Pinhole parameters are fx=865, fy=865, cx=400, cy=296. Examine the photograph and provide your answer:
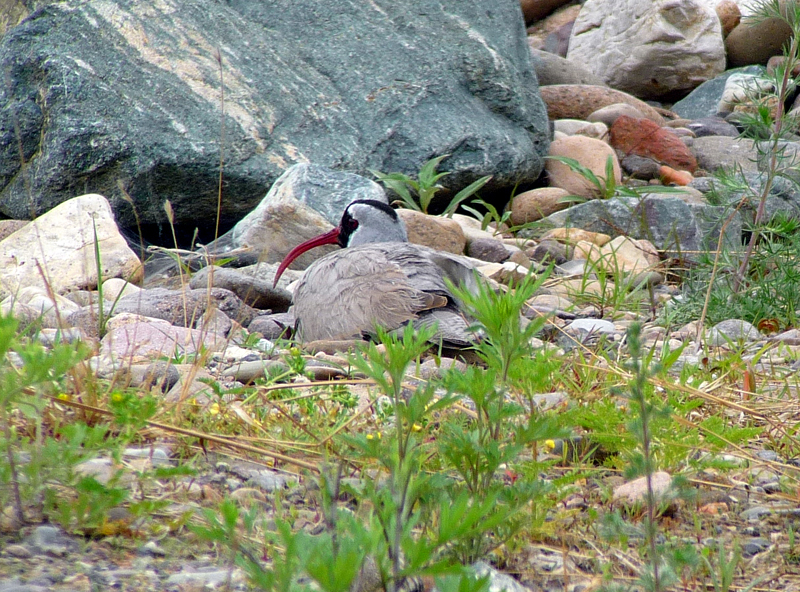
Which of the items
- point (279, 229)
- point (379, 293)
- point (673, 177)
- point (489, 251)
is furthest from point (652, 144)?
point (379, 293)

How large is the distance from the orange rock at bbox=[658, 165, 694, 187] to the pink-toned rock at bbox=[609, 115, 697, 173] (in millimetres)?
453

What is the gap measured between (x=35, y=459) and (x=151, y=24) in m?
6.50

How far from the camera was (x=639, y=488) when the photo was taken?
2.07m

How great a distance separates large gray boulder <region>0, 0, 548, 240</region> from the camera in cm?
689

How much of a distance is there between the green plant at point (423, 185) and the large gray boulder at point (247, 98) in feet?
0.75

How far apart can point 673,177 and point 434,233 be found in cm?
341

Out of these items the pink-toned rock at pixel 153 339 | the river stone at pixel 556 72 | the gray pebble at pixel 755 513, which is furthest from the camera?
the river stone at pixel 556 72

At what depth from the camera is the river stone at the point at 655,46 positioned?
1373 centimetres

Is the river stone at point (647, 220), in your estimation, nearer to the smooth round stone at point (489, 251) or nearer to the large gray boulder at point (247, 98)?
the smooth round stone at point (489, 251)

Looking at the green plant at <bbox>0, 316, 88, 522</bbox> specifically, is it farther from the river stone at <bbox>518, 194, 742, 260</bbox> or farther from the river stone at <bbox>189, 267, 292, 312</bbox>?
the river stone at <bbox>518, 194, 742, 260</bbox>

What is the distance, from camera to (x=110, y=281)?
16.8ft

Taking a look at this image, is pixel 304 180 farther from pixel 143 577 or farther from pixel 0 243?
pixel 143 577

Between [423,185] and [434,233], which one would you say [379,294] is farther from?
[423,185]

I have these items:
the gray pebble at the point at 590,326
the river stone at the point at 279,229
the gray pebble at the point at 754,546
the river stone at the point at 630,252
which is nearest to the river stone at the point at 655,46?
the river stone at the point at 630,252
